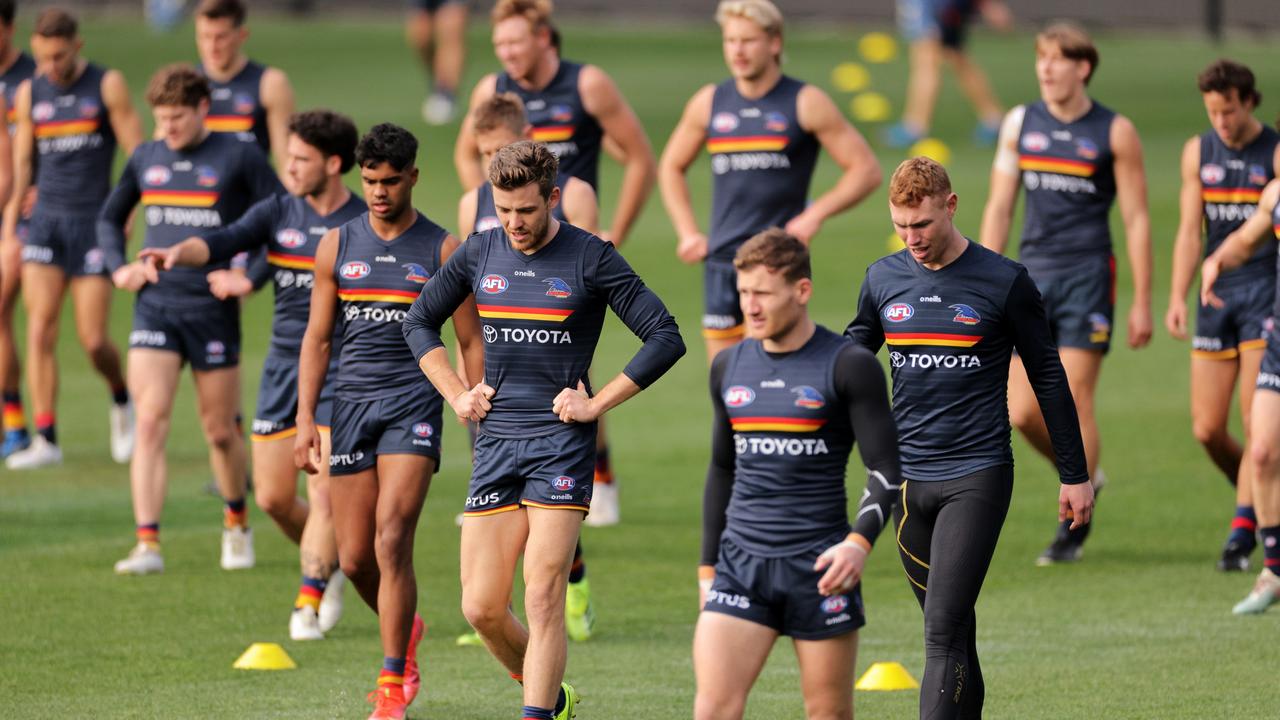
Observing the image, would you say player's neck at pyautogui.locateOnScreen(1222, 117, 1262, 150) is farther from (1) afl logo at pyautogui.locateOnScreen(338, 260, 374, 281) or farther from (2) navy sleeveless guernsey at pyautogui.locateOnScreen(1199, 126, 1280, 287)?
(1) afl logo at pyautogui.locateOnScreen(338, 260, 374, 281)

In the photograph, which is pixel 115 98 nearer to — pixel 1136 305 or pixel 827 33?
pixel 1136 305

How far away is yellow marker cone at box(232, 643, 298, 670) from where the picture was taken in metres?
9.04

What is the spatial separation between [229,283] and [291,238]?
0.57 m

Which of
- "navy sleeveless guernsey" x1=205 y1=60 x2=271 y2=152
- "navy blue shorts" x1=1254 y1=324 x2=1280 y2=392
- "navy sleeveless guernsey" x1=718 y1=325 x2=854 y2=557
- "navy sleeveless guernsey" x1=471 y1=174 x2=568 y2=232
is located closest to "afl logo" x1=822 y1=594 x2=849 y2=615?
"navy sleeveless guernsey" x1=718 y1=325 x2=854 y2=557

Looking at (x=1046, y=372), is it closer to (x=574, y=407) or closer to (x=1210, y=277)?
(x=574, y=407)

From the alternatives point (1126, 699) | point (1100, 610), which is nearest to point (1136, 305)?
point (1100, 610)

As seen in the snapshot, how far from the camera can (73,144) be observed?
1332 centimetres

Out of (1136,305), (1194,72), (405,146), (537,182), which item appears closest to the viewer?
(537,182)

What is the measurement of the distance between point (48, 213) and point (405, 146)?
20.4 feet

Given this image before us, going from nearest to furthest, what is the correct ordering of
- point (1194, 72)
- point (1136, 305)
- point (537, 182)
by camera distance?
point (537, 182) → point (1136, 305) → point (1194, 72)

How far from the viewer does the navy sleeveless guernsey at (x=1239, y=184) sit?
10992 millimetres

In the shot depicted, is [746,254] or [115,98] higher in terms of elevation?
[746,254]

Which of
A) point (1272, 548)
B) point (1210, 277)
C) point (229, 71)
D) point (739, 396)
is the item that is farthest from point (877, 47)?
point (739, 396)

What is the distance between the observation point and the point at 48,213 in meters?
13.5
